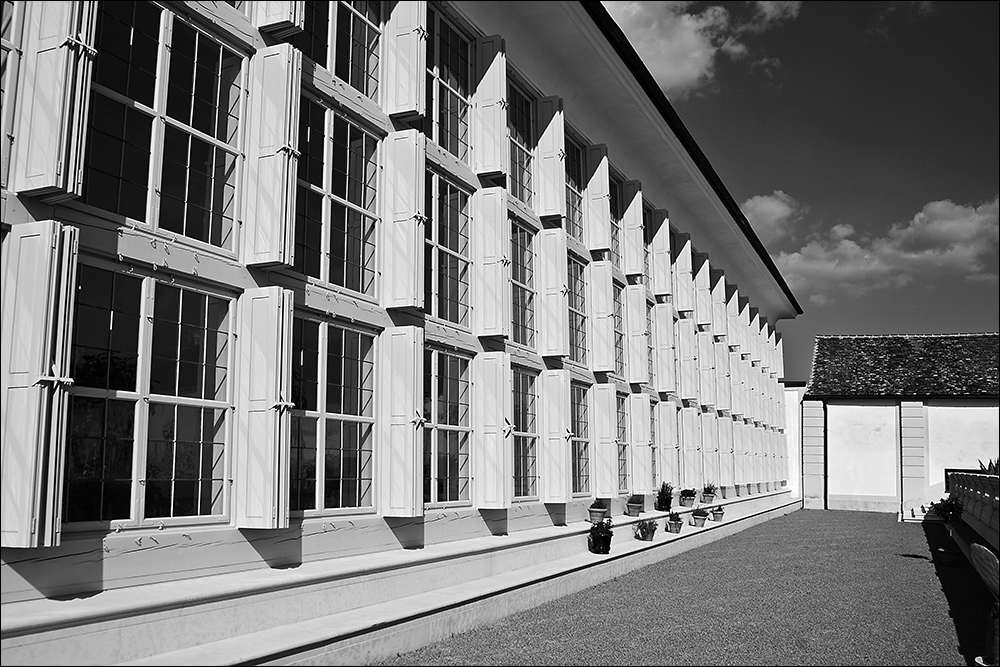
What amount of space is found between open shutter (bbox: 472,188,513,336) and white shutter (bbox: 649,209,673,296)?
1014cm

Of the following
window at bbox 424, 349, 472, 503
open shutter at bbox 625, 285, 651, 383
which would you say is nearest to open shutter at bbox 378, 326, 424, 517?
window at bbox 424, 349, 472, 503

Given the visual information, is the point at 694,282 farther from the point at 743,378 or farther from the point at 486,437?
the point at 486,437

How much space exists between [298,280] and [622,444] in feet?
Answer: 40.7

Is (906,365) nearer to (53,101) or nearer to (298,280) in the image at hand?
(298,280)

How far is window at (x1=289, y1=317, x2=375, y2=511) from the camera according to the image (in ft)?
33.3

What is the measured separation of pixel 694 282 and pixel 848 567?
12.3m

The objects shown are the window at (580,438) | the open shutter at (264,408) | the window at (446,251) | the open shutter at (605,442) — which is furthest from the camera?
the open shutter at (605,442)

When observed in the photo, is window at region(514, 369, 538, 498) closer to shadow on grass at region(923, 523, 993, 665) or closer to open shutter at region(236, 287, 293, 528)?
shadow on grass at region(923, 523, 993, 665)

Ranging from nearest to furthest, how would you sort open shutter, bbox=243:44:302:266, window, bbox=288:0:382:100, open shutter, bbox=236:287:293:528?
1. open shutter, bbox=236:287:293:528
2. open shutter, bbox=243:44:302:266
3. window, bbox=288:0:382:100

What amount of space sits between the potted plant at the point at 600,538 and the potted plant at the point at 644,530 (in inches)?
103

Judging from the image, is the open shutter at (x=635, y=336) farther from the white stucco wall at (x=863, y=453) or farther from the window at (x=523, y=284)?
the white stucco wall at (x=863, y=453)

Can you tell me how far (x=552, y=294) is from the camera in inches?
661

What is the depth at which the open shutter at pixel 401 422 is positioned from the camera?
1141 centimetres

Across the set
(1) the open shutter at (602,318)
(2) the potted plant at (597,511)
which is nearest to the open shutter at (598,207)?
(1) the open shutter at (602,318)
